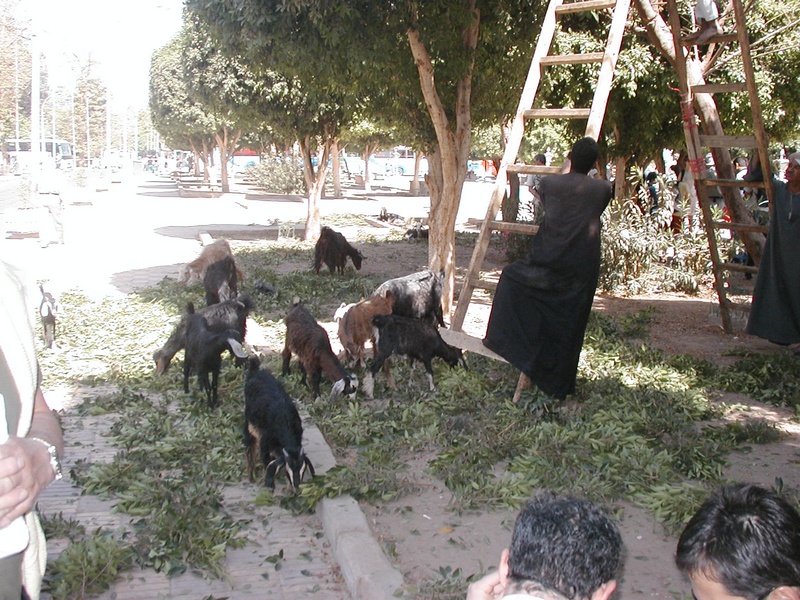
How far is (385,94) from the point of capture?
1309cm

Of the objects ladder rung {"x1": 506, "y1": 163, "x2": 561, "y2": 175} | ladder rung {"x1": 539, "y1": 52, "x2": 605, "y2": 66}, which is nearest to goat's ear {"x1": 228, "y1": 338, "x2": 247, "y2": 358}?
ladder rung {"x1": 506, "y1": 163, "x2": 561, "y2": 175}

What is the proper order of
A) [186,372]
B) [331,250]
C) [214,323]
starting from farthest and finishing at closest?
[331,250] < [214,323] < [186,372]

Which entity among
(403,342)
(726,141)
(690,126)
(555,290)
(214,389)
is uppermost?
(690,126)

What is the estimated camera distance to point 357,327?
8891 millimetres

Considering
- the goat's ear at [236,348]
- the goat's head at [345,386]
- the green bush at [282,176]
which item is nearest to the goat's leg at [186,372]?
the goat's ear at [236,348]

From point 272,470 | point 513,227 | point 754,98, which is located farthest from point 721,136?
point 272,470

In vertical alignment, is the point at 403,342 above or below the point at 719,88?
below

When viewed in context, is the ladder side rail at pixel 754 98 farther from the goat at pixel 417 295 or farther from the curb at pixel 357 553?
the curb at pixel 357 553

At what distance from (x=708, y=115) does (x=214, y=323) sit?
573cm

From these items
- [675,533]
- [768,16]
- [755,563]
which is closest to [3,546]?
[755,563]

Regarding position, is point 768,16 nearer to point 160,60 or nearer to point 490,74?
point 490,74

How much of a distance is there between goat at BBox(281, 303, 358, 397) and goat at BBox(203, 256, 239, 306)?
11.2 ft

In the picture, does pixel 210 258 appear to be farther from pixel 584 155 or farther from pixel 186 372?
pixel 584 155

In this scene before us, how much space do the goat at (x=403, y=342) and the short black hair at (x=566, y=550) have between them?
5.58m
